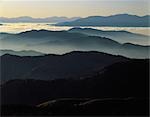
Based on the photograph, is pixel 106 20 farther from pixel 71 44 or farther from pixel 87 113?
pixel 87 113

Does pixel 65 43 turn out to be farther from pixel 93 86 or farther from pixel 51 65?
pixel 93 86

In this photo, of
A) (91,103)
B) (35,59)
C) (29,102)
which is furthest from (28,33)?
(91,103)

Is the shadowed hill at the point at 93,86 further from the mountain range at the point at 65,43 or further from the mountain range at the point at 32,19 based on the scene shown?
the mountain range at the point at 32,19

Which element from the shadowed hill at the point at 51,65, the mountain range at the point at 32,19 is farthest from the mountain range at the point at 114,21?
the shadowed hill at the point at 51,65

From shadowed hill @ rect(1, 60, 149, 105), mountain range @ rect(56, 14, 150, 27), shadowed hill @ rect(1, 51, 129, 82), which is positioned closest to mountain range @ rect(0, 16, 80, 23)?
mountain range @ rect(56, 14, 150, 27)

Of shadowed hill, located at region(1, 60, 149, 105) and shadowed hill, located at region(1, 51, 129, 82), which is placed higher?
shadowed hill, located at region(1, 51, 129, 82)

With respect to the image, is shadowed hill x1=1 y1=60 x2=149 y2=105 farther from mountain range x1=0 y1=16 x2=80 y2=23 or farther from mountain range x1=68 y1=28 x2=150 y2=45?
mountain range x1=0 y1=16 x2=80 y2=23

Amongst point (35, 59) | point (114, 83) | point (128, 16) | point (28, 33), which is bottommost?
point (114, 83)
